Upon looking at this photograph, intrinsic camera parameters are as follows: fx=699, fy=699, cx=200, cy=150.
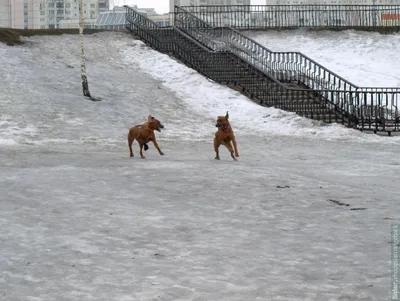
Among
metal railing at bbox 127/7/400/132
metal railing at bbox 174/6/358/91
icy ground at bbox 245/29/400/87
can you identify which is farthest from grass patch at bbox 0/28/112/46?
icy ground at bbox 245/29/400/87

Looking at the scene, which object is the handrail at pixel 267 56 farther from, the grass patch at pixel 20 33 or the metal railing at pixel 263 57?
the grass patch at pixel 20 33

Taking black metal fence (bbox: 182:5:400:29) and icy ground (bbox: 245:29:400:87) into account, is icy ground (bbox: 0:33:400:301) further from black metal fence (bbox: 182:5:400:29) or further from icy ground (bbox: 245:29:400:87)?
black metal fence (bbox: 182:5:400:29)

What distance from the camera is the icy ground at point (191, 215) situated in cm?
554

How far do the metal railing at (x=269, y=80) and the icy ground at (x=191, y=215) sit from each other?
5.76 ft

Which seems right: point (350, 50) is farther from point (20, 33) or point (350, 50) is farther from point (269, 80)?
point (20, 33)

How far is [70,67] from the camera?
1108 inches

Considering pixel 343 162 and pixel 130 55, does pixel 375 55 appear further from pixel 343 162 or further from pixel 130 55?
pixel 343 162

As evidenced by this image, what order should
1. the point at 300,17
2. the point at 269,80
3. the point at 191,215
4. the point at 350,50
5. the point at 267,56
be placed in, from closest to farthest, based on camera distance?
the point at 191,215, the point at 269,80, the point at 267,56, the point at 350,50, the point at 300,17

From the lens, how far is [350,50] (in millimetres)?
34938

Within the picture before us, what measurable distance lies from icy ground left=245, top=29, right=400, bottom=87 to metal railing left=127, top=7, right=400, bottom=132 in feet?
5.19

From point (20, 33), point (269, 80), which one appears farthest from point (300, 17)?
point (20, 33)

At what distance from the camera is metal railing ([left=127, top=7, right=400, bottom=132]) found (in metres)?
22.1

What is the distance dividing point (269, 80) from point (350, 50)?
1024cm

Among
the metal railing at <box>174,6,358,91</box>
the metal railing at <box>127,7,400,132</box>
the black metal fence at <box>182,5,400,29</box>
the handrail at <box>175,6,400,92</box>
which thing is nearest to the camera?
the metal railing at <box>127,7,400,132</box>
